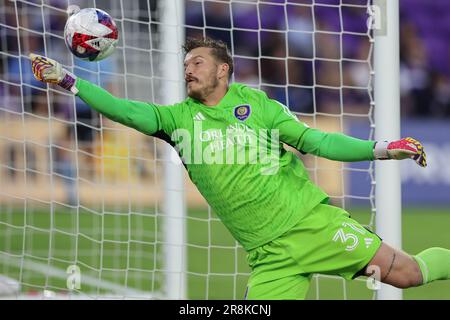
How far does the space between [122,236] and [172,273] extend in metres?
3.39

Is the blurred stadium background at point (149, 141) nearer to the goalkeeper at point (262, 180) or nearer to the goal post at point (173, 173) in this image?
the goal post at point (173, 173)

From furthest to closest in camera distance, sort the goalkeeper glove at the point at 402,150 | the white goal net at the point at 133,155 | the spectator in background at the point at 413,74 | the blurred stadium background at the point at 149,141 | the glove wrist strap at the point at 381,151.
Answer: the spectator in background at the point at 413,74 < the blurred stadium background at the point at 149,141 < the white goal net at the point at 133,155 < the glove wrist strap at the point at 381,151 < the goalkeeper glove at the point at 402,150

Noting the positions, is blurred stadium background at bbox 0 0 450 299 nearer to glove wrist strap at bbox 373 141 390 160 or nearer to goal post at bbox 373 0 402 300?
goal post at bbox 373 0 402 300

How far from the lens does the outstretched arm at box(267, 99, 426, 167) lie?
588 centimetres

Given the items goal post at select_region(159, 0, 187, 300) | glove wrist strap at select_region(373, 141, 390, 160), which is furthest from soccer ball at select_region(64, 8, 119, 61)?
goal post at select_region(159, 0, 187, 300)

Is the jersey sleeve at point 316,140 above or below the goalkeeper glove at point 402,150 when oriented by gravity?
above

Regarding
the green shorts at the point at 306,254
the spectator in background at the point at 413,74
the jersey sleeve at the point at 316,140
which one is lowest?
the green shorts at the point at 306,254

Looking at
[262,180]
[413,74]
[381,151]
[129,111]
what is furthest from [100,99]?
[413,74]

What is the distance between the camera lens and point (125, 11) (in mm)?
9586

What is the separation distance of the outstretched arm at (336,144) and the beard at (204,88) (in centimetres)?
35

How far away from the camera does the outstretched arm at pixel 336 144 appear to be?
588cm

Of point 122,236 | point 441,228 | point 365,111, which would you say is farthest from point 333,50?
point 122,236

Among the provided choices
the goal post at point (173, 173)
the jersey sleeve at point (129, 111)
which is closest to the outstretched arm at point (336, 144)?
the jersey sleeve at point (129, 111)
